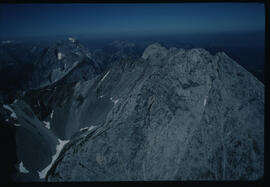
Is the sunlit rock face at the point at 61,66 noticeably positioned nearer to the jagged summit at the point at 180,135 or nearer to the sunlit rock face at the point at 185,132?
the jagged summit at the point at 180,135

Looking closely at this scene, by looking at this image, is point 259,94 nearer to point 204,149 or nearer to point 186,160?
point 204,149

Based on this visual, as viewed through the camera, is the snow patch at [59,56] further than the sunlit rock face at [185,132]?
Yes

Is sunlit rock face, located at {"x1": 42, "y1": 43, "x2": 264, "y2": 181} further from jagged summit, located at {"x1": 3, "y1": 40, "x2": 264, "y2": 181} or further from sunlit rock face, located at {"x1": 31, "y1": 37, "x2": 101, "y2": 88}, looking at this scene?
sunlit rock face, located at {"x1": 31, "y1": 37, "x2": 101, "y2": 88}

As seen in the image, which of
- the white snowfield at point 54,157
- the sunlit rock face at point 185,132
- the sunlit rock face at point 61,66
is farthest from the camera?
the sunlit rock face at point 61,66

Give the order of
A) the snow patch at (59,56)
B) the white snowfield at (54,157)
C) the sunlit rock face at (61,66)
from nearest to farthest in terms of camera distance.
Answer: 1. the white snowfield at (54,157)
2. the sunlit rock face at (61,66)
3. the snow patch at (59,56)

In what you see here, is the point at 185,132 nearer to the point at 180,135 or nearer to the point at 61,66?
the point at 180,135

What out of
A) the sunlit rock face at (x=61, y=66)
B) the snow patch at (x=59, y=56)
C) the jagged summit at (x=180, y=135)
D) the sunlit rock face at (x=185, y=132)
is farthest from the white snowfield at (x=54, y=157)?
the snow patch at (x=59, y=56)

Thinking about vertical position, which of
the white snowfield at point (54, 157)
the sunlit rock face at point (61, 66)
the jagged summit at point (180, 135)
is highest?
the sunlit rock face at point (61, 66)

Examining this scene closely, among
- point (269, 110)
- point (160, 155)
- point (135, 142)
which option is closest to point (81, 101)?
point (135, 142)

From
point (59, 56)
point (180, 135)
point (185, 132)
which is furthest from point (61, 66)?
point (185, 132)
